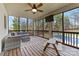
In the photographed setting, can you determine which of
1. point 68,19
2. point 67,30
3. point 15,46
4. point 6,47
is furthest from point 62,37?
point 6,47

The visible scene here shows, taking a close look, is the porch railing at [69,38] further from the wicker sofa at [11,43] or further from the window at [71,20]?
the wicker sofa at [11,43]

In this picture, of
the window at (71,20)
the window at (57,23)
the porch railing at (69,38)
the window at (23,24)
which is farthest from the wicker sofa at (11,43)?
the window at (23,24)

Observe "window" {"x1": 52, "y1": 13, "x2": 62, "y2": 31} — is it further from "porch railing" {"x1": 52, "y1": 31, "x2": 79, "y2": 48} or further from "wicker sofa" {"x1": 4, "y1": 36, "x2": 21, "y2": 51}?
"wicker sofa" {"x1": 4, "y1": 36, "x2": 21, "y2": 51}

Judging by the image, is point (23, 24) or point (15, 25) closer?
point (15, 25)

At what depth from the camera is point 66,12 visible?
5.50 meters

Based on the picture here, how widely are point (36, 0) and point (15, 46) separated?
2.87 meters

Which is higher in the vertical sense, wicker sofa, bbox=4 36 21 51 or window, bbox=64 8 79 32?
window, bbox=64 8 79 32

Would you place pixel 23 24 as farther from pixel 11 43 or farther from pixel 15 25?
pixel 11 43

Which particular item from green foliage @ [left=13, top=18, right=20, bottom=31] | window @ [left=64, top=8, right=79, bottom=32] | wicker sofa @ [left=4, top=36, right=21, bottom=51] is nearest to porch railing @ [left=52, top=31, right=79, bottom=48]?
window @ [left=64, top=8, right=79, bottom=32]

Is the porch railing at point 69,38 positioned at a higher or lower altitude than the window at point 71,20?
lower

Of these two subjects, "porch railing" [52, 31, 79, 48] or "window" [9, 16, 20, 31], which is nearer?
"porch railing" [52, 31, 79, 48]

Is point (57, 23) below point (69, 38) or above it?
above

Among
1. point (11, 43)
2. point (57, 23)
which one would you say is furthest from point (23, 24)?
point (11, 43)

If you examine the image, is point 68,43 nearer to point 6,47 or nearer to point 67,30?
point 67,30
